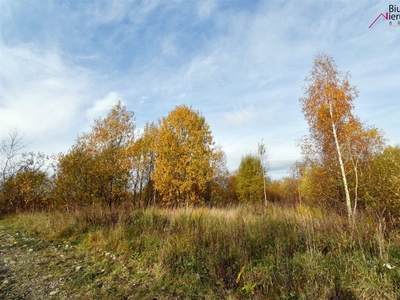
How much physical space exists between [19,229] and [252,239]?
8.74m

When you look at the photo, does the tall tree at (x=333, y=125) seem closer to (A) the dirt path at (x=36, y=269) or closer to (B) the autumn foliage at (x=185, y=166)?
(B) the autumn foliage at (x=185, y=166)

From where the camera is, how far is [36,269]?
4316 millimetres

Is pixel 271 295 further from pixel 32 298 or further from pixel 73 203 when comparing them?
pixel 73 203

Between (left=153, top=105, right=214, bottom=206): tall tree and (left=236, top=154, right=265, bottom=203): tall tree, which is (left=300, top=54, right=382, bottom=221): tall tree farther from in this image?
(left=236, top=154, right=265, bottom=203): tall tree

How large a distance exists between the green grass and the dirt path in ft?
1.06

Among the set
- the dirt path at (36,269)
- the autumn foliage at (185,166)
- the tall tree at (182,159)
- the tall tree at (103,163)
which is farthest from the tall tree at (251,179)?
the dirt path at (36,269)

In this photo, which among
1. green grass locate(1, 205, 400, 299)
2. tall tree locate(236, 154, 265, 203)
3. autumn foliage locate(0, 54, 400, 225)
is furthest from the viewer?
tall tree locate(236, 154, 265, 203)

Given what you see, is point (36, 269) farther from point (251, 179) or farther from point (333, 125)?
point (251, 179)

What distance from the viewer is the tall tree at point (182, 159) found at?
17.0m

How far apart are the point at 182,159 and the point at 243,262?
526 inches

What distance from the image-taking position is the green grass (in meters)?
3.10

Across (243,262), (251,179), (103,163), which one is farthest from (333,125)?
(251,179)

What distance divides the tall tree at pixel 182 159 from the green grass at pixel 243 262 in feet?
34.8

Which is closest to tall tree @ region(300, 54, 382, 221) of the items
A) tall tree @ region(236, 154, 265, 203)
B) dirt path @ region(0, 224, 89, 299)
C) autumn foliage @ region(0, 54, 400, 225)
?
autumn foliage @ region(0, 54, 400, 225)
